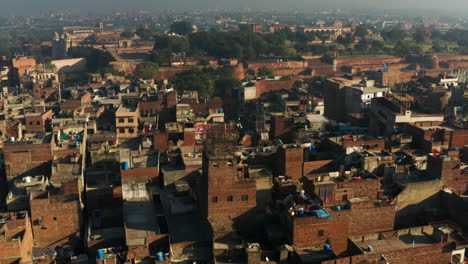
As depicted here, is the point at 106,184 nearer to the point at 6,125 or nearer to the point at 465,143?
→ the point at 6,125

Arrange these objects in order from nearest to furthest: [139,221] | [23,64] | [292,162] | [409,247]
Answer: [409,247]
[139,221]
[292,162]
[23,64]

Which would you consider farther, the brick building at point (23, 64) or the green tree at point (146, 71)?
the brick building at point (23, 64)

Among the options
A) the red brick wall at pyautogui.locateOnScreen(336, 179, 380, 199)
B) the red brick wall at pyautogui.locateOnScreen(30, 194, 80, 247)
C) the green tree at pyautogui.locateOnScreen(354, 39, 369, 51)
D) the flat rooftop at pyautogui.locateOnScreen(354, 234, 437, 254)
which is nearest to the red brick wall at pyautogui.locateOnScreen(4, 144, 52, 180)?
the red brick wall at pyautogui.locateOnScreen(30, 194, 80, 247)

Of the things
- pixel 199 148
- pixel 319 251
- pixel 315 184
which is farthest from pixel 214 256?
pixel 199 148

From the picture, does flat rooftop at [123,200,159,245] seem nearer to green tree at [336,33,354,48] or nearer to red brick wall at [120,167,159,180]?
red brick wall at [120,167,159,180]

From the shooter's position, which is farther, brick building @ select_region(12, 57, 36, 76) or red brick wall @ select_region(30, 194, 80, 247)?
brick building @ select_region(12, 57, 36, 76)

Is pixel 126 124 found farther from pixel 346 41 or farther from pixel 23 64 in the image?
pixel 346 41

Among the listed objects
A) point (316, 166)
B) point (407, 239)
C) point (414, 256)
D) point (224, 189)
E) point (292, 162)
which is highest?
point (224, 189)

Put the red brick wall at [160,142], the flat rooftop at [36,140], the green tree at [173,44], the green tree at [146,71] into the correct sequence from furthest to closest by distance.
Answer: the green tree at [173,44]
the green tree at [146,71]
the red brick wall at [160,142]
the flat rooftop at [36,140]

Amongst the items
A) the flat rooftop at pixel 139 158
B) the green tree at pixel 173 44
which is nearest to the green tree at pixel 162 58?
the green tree at pixel 173 44

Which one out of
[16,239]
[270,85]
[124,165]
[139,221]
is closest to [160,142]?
[124,165]

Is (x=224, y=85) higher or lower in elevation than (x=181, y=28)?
lower

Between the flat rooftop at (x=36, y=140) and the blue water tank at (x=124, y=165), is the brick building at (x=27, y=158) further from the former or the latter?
the blue water tank at (x=124, y=165)
